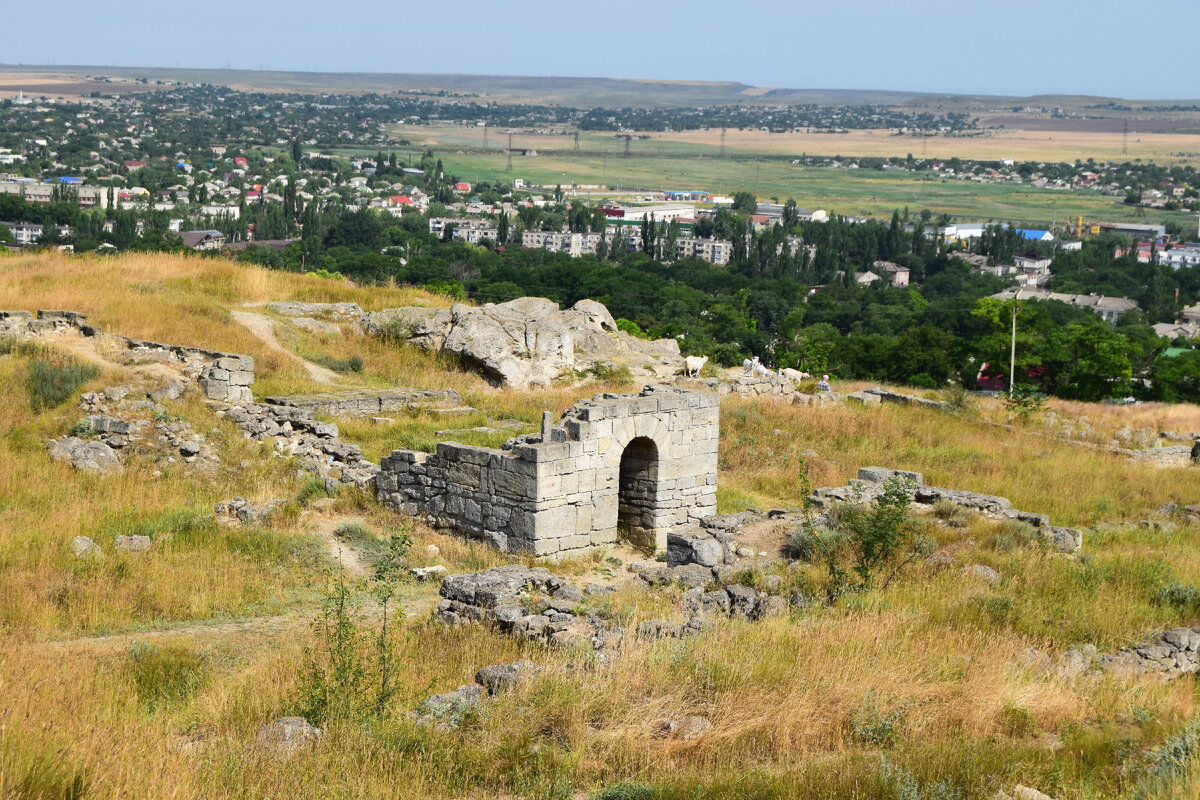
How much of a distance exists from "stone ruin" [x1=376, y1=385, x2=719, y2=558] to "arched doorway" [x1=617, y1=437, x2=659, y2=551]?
0.01 m

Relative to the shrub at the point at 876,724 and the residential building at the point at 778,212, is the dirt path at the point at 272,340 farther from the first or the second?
the residential building at the point at 778,212

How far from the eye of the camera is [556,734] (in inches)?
258

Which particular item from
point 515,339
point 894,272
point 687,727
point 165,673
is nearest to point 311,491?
point 165,673

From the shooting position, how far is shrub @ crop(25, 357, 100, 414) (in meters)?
16.0

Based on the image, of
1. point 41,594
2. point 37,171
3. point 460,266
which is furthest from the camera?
point 37,171

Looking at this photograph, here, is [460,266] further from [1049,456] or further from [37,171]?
[37,171]

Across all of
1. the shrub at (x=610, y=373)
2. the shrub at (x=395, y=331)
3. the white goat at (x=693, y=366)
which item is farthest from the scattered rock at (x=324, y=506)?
the white goat at (x=693, y=366)

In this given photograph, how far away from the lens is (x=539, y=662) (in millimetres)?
7941

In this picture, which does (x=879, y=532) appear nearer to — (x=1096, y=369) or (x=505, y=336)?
(x=505, y=336)

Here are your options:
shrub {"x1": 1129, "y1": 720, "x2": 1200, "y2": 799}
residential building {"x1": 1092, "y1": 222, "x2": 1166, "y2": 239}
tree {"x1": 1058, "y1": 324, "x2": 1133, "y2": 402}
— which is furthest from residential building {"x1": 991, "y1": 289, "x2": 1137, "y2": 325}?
shrub {"x1": 1129, "y1": 720, "x2": 1200, "y2": 799}

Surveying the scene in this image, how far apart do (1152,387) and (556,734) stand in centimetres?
4403

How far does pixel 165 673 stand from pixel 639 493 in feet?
22.9

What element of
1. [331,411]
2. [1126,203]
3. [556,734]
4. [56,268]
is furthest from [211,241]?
[1126,203]

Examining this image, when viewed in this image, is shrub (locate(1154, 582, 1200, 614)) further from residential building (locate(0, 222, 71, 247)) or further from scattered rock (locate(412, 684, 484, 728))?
residential building (locate(0, 222, 71, 247))
